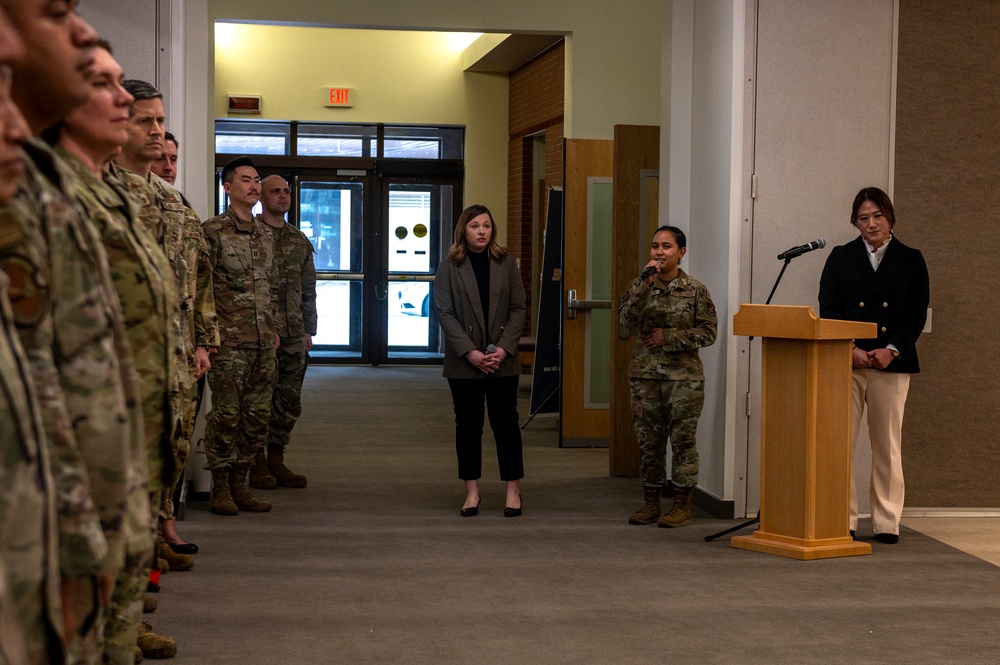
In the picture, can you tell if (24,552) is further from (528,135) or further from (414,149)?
(414,149)

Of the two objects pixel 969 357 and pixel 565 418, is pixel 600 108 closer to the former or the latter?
pixel 565 418

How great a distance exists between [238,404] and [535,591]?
6.52ft

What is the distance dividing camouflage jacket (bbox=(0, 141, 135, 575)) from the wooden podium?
12.0ft

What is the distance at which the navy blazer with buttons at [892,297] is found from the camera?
5.21 m

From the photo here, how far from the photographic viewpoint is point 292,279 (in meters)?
6.52

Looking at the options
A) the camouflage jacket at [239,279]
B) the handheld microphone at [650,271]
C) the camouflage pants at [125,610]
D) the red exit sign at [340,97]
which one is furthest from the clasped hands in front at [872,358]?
the red exit sign at [340,97]

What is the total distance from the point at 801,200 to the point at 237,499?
3.26 meters

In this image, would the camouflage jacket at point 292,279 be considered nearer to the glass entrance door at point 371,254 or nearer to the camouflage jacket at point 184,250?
the camouflage jacket at point 184,250

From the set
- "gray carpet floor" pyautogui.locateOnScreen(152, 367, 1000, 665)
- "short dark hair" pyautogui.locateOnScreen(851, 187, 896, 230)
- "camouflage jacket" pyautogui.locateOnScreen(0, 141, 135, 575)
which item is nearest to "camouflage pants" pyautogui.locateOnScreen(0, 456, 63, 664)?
"camouflage jacket" pyautogui.locateOnScreen(0, 141, 135, 575)

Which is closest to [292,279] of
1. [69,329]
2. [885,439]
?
[885,439]

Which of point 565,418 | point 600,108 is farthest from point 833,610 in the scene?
point 600,108

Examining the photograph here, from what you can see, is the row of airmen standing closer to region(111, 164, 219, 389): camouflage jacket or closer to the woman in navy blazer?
region(111, 164, 219, 389): camouflage jacket

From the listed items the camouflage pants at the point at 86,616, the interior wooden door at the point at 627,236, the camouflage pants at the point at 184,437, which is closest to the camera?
the camouflage pants at the point at 86,616

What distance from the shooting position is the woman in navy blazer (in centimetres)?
521
